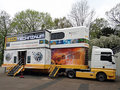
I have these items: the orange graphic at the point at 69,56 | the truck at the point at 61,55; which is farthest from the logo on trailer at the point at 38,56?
the orange graphic at the point at 69,56

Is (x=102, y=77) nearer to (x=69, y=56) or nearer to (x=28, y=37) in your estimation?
(x=69, y=56)

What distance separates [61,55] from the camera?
13.1 m

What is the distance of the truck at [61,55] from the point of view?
36.0 feet

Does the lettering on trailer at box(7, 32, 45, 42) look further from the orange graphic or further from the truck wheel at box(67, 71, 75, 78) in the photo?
the truck wheel at box(67, 71, 75, 78)

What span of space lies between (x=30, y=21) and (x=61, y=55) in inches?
946

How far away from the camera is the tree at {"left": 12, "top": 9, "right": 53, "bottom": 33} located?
33.5m

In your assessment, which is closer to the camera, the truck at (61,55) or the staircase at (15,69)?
the truck at (61,55)

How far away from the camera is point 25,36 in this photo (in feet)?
47.0

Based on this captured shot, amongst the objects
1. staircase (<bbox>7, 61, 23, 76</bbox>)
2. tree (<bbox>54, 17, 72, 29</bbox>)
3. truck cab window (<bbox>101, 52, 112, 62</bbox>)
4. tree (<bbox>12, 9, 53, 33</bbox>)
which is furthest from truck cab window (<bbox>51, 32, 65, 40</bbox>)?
tree (<bbox>54, 17, 72, 29</bbox>)

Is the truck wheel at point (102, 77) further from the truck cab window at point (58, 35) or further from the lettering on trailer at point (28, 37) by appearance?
the lettering on trailer at point (28, 37)

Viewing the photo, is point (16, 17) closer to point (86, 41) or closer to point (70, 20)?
point (70, 20)

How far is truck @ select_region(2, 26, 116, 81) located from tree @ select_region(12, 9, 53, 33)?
19824mm

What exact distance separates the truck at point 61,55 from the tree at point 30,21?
19.8 meters

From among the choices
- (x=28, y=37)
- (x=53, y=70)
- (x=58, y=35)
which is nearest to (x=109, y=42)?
(x=58, y=35)
